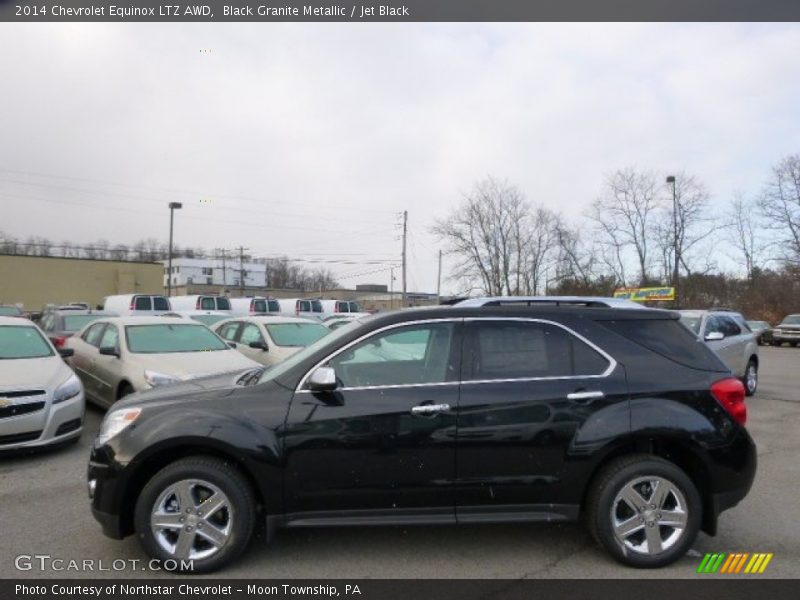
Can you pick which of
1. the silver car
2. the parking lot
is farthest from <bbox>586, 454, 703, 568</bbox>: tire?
the silver car

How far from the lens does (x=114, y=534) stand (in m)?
3.78

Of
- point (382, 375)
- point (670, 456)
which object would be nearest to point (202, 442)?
point (382, 375)

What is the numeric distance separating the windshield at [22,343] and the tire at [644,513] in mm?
6875

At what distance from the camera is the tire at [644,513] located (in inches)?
150

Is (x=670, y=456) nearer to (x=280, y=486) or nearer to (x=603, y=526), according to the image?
(x=603, y=526)

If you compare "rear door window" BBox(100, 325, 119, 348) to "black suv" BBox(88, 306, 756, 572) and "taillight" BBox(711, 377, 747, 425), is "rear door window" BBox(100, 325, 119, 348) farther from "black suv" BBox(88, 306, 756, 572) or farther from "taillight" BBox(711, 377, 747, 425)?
"taillight" BBox(711, 377, 747, 425)

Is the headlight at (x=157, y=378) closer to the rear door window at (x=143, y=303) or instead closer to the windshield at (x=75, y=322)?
the windshield at (x=75, y=322)

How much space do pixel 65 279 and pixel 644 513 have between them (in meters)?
46.3

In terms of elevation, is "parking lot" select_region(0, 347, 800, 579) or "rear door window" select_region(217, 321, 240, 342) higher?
"rear door window" select_region(217, 321, 240, 342)

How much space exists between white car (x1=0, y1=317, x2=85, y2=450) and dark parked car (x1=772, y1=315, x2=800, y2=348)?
107ft

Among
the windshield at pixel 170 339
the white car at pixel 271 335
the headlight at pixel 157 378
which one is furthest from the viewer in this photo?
the white car at pixel 271 335

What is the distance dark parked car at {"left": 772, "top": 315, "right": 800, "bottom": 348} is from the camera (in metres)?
29.5

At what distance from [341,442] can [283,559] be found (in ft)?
2.99

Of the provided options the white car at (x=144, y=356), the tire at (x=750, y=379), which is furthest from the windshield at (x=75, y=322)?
the tire at (x=750, y=379)
